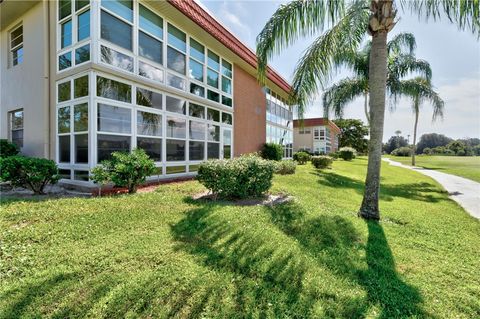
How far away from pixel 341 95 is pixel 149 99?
13048mm

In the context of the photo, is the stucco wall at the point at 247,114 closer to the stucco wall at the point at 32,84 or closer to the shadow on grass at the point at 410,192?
the shadow on grass at the point at 410,192

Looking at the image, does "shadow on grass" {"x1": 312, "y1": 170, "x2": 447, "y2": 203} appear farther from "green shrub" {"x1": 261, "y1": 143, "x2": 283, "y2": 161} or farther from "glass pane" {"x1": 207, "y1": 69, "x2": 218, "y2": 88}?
"glass pane" {"x1": 207, "y1": 69, "x2": 218, "y2": 88}

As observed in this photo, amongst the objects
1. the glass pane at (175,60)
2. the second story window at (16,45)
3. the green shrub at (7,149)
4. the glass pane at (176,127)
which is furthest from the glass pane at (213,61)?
the green shrub at (7,149)

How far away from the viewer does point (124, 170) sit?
6543 millimetres

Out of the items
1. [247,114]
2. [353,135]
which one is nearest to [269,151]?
[247,114]

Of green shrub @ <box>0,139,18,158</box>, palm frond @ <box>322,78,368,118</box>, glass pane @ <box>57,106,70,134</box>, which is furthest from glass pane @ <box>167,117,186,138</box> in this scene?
palm frond @ <box>322,78,368,118</box>

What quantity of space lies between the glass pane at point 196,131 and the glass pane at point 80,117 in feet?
14.4

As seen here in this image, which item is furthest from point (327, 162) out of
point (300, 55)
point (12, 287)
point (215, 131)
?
point (12, 287)

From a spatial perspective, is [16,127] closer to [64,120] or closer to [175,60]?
[64,120]

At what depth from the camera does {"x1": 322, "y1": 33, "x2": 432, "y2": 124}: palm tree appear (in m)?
14.5

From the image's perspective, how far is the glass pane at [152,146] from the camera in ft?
28.5

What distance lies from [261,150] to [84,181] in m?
12.3

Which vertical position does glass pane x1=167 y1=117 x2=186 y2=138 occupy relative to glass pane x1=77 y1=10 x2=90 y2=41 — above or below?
below

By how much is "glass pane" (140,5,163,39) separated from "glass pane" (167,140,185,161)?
434 cm
